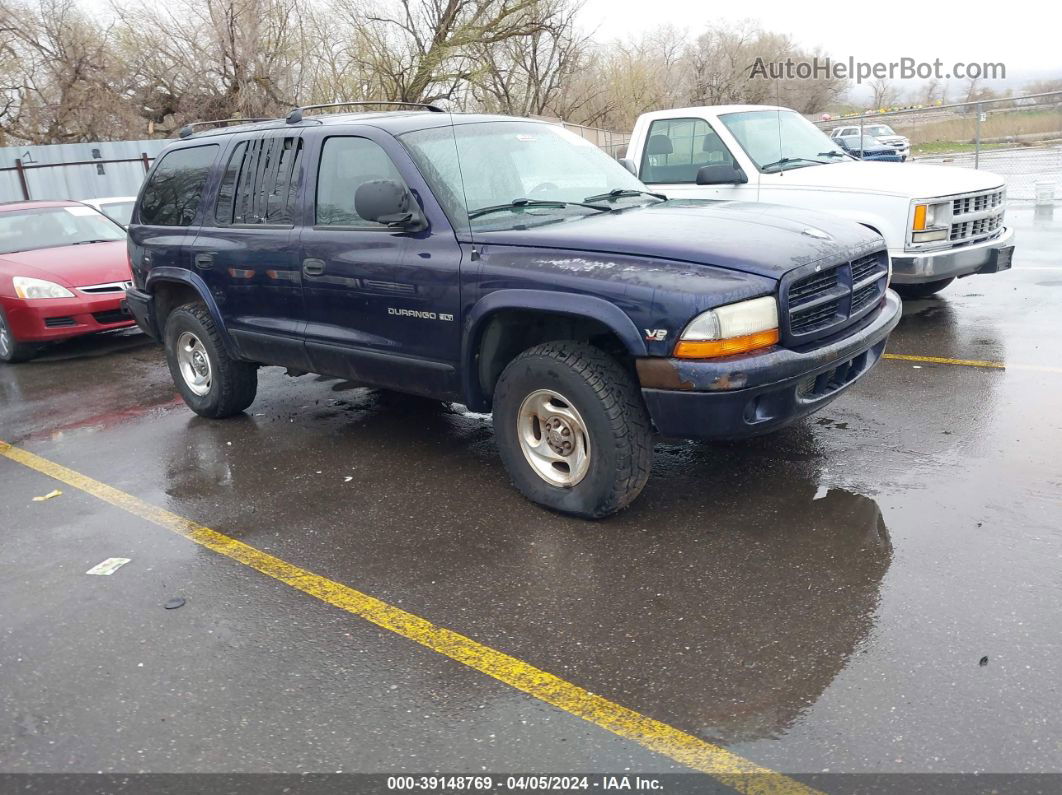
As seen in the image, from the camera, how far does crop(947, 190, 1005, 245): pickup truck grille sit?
7527 millimetres

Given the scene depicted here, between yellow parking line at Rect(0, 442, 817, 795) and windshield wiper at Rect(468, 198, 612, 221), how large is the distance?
76.6 inches

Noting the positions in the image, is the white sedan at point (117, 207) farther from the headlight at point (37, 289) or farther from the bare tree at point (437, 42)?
the bare tree at point (437, 42)

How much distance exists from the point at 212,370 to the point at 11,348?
388 cm

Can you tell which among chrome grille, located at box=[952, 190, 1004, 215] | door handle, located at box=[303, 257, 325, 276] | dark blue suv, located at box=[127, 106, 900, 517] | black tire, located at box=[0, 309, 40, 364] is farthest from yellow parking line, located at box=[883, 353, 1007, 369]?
black tire, located at box=[0, 309, 40, 364]

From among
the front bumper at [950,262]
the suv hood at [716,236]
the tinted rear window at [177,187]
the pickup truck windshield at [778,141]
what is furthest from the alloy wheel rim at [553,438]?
the pickup truck windshield at [778,141]

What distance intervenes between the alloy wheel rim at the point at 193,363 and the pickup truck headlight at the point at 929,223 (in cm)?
551

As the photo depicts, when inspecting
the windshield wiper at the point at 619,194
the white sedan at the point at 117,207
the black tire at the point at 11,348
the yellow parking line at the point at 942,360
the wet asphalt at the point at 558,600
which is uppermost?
the white sedan at the point at 117,207

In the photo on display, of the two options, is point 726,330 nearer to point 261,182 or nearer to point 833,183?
point 261,182

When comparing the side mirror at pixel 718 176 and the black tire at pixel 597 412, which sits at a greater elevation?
the side mirror at pixel 718 176

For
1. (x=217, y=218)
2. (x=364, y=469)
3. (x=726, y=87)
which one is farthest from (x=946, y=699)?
(x=726, y=87)

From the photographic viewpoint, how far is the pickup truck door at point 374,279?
463cm

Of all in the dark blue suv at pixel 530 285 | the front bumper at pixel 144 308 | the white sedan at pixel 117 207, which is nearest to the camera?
the dark blue suv at pixel 530 285

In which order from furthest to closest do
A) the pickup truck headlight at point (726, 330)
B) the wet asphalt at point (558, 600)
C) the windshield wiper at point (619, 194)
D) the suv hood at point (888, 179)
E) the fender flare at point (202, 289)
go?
the suv hood at point (888, 179) → the fender flare at point (202, 289) → the windshield wiper at point (619, 194) → the pickup truck headlight at point (726, 330) → the wet asphalt at point (558, 600)

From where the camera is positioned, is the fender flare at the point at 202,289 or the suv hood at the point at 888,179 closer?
the fender flare at the point at 202,289
